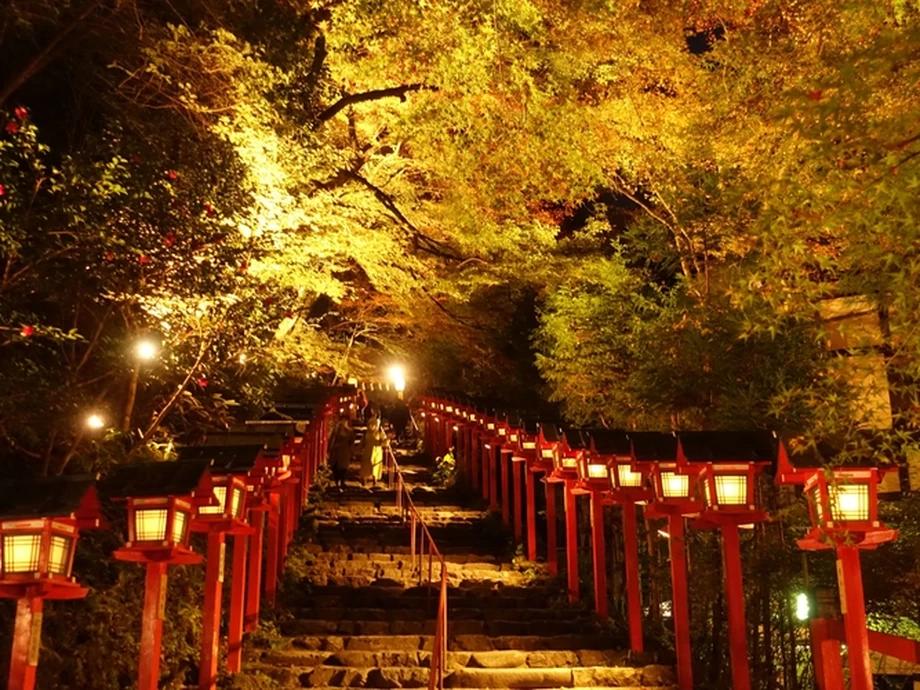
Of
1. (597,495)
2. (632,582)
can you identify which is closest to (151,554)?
(632,582)

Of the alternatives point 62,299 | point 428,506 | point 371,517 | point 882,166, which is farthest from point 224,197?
point 428,506

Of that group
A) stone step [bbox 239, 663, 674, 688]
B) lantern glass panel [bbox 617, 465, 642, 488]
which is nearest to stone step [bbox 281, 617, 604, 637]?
stone step [bbox 239, 663, 674, 688]

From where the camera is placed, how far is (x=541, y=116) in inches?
510

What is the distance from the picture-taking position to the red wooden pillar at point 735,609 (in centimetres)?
913

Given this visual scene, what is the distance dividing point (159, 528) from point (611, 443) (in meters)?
6.29

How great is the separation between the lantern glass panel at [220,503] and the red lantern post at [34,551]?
2.95 m

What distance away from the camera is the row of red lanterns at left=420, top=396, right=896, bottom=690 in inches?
291

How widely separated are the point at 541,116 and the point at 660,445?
557 cm

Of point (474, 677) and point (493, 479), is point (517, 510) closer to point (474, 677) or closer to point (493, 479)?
point (493, 479)

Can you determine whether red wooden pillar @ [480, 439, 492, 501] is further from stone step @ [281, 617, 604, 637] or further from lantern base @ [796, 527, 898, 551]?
lantern base @ [796, 527, 898, 551]

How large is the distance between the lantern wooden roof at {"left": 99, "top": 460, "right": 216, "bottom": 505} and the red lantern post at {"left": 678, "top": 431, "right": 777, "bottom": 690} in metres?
5.29

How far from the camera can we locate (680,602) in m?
10.8

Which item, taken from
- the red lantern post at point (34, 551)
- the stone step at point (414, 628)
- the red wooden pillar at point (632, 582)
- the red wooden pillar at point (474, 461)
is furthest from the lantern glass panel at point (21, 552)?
the red wooden pillar at point (474, 461)

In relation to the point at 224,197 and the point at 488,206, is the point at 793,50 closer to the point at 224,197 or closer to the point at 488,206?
the point at 488,206
